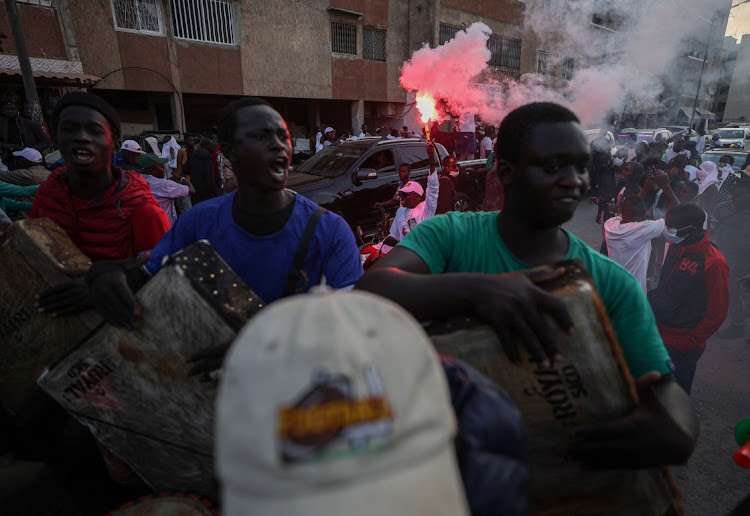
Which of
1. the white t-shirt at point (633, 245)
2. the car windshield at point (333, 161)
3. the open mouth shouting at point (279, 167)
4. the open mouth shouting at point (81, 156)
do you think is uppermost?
the open mouth shouting at point (81, 156)

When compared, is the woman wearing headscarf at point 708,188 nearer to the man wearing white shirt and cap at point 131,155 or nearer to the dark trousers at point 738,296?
the dark trousers at point 738,296

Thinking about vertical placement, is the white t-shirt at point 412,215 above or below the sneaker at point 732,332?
above

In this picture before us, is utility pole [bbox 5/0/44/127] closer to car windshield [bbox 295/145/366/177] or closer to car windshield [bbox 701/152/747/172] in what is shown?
car windshield [bbox 295/145/366/177]

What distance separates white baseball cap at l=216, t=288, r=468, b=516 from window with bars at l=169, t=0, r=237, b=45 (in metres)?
17.1

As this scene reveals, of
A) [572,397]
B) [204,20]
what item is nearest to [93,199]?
[572,397]

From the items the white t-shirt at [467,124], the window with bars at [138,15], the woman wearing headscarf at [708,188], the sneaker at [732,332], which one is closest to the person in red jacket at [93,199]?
the sneaker at [732,332]

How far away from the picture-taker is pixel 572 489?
1.08 m

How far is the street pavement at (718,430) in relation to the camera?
292 cm

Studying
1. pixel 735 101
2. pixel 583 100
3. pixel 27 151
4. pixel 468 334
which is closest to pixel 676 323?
pixel 468 334

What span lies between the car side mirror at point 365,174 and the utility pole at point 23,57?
23.5 ft

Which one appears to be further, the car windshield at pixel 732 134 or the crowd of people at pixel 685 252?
the car windshield at pixel 732 134

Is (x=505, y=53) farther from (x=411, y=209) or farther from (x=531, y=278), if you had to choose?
(x=531, y=278)

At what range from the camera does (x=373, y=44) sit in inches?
767

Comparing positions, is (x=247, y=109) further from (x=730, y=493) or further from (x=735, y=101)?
(x=735, y=101)
